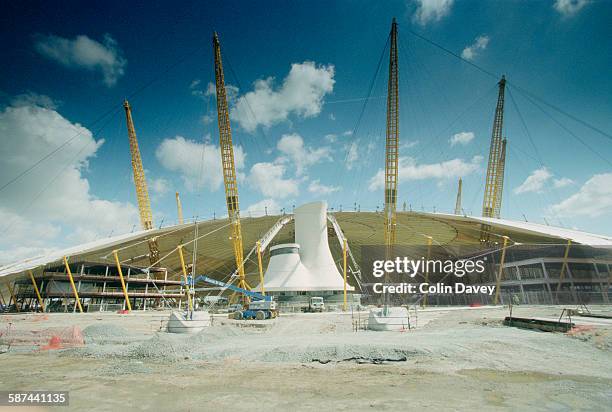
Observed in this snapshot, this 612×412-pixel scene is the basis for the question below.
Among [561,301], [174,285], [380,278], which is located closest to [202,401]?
[561,301]

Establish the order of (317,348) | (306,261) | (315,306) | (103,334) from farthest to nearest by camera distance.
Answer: (306,261) < (315,306) < (103,334) < (317,348)

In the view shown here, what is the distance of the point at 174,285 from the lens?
9419cm

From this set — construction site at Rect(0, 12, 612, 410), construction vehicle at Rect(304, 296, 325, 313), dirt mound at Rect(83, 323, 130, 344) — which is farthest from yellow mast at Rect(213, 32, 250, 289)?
dirt mound at Rect(83, 323, 130, 344)

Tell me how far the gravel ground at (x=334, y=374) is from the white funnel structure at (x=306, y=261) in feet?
133

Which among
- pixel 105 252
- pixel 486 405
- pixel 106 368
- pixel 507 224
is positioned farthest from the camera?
pixel 105 252

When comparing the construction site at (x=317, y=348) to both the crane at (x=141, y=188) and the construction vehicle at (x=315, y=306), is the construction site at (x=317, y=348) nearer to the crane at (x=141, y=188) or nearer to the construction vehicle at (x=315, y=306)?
the construction vehicle at (x=315, y=306)

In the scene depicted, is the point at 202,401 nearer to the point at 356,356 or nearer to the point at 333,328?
the point at 356,356

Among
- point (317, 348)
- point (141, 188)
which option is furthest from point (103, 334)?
point (141, 188)

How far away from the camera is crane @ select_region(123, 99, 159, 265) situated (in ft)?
257

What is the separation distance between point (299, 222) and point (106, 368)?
171 ft

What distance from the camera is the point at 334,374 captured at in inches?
492

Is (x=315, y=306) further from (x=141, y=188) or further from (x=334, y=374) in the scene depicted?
(x=141, y=188)

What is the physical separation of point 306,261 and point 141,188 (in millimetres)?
46404

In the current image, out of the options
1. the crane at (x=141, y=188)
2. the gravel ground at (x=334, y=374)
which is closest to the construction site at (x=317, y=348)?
the gravel ground at (x=334, y=374)
